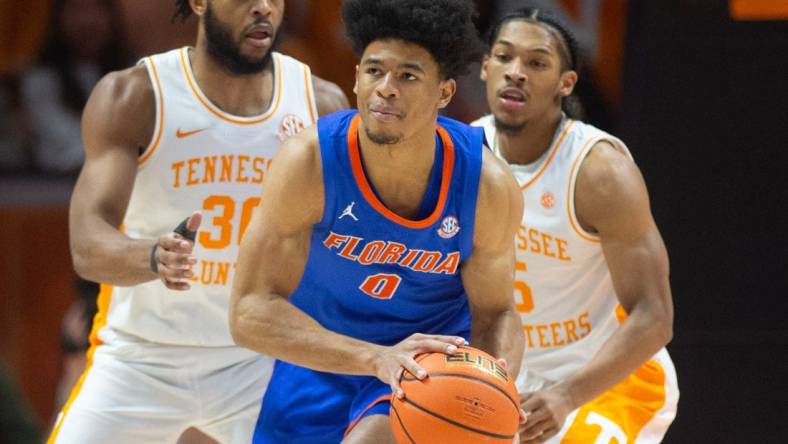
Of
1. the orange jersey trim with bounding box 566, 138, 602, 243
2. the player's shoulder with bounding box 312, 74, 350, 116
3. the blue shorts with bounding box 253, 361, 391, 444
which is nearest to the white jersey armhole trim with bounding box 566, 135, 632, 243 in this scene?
the orange jersey trim with bounding box 566, 138, 602, 243

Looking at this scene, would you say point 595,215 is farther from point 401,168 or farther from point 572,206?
point 401,168

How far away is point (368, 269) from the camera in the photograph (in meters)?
4.38

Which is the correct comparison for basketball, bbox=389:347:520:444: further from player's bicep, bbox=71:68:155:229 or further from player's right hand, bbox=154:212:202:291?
player's bicep, bbox=71:68:155:229

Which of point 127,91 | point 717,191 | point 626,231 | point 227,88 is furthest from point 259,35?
point 717,191

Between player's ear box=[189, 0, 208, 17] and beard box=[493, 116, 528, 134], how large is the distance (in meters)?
1.16

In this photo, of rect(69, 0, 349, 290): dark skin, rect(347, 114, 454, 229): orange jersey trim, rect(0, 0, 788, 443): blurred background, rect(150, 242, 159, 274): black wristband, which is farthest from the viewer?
rect(0, 0, 788, 443): blurred background

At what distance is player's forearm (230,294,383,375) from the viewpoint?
13.6 feet

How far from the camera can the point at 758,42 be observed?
6.77 metres

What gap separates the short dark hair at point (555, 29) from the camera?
5473 mm

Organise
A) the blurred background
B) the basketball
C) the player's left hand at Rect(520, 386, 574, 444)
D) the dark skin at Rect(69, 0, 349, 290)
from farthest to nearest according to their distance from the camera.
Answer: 1. the blurred background
2. the dark skin at Rect(69, 0, 349, 290)
3. the player's left hand at Rect(520, 386, 574, 444)
4. the basketball

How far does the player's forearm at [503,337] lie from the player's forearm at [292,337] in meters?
0.43

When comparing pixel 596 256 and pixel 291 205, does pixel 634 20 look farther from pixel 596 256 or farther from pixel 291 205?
pixel 291 205

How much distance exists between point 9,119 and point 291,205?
4285mm

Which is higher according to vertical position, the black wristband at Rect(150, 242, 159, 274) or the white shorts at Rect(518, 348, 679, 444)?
the black wristband at Rect(150, 242, 159, 274)
